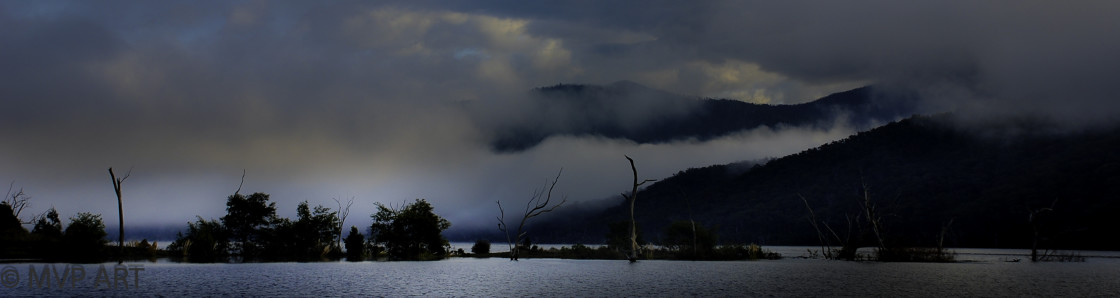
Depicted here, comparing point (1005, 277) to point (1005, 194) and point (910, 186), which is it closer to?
point (1005, 194)

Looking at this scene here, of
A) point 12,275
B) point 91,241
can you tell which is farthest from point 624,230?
point 12,275

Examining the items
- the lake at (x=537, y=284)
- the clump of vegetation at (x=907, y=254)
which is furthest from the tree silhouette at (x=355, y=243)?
the clump of vegetation at (x=907, y=254)

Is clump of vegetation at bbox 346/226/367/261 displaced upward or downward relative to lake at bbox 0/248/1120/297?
upward

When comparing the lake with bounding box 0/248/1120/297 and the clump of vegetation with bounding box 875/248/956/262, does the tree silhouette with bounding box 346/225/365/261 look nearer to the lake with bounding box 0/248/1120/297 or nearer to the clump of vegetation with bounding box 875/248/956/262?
the lake with bounding box 0/248/1120/297

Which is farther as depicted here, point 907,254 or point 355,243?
point 355,243

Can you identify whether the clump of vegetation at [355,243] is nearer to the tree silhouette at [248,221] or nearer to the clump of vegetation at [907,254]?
the tree silhouette at [248,221]

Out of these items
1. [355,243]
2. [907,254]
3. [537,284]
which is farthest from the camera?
[355,243]

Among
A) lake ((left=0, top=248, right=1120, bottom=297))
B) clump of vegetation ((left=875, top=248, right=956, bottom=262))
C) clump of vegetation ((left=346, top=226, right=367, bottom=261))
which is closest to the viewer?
lake ((left=0, top=248, right=1120, bottom=297))

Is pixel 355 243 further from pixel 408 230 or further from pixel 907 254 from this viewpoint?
pixel 907 254

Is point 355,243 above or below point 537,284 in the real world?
above

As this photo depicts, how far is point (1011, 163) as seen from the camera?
18062 centimetres

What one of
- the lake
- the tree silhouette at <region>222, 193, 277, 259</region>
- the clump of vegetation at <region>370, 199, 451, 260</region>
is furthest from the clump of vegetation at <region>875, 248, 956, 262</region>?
the tree silhouette at <region>222, 193, 277, 259</region>

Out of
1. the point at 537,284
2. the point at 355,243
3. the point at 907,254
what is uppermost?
the point at 355,243

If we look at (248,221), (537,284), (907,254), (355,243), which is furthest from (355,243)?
(907,254)
